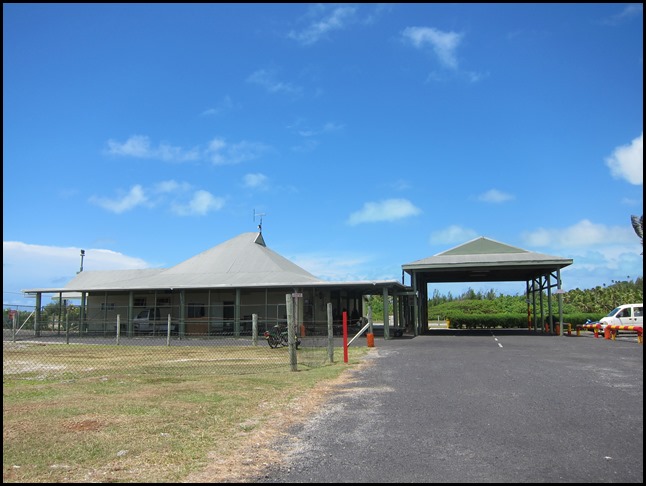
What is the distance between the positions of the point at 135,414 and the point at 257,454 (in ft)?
9.16

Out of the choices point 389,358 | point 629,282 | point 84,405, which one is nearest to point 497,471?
point 84,405

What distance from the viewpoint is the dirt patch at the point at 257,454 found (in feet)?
16.8

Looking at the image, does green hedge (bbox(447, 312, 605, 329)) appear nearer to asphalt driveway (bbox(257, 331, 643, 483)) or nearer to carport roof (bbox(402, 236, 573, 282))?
carport roof (bbox(402, 236, 573, 282))

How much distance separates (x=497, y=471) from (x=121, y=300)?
36.0 m

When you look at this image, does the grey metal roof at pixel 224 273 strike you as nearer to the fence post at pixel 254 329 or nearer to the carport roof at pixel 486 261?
the fence post at pixel 254 329

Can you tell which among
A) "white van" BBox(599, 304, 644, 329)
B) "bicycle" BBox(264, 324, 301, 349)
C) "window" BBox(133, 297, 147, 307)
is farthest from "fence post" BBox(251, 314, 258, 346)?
"white van" BBox(599, 304, 644, 329)

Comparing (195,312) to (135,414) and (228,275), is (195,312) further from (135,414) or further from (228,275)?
(135,414)

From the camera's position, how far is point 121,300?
37438mm

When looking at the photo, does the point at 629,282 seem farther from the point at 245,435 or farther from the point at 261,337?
the point at 245,435

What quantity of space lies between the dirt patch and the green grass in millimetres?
79

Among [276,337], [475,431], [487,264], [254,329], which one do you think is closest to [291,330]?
[475,431]

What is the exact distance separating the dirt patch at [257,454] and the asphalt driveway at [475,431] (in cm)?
17

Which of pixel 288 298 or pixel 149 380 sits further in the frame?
pixel 288 298

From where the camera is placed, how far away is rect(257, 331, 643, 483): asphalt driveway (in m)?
5.14
